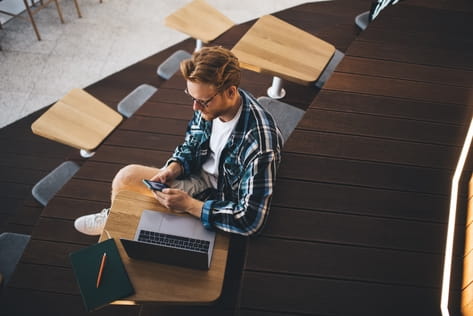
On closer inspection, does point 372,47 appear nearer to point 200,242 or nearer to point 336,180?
point 336,180

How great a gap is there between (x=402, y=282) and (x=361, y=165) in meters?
0.61

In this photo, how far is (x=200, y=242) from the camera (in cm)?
163

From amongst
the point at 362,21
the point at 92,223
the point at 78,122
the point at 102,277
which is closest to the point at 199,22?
the point at 78,122

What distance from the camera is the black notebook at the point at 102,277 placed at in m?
1.50

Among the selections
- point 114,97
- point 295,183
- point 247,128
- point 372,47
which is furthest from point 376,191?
point 114,97

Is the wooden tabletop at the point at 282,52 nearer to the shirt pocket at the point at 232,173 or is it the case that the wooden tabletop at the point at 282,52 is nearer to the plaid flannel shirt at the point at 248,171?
→ the plaid flannel shirt at the point at 248,171

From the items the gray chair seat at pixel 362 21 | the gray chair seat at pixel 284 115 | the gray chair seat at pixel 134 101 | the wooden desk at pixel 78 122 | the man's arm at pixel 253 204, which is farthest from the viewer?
the gray chair seat at pixel 362 21

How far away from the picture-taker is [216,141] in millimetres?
1881

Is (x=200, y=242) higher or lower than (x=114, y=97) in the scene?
higher

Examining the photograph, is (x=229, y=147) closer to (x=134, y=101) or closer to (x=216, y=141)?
(x=216, y=141)

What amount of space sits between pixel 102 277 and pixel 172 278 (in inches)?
11.6

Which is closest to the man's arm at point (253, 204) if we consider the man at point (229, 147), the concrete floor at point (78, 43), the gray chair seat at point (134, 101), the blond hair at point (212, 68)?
the man at point (229, 147)

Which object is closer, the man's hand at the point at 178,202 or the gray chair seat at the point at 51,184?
the man's hand at the point at 178,202

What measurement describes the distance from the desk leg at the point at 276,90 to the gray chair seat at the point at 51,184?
180 centimetres
